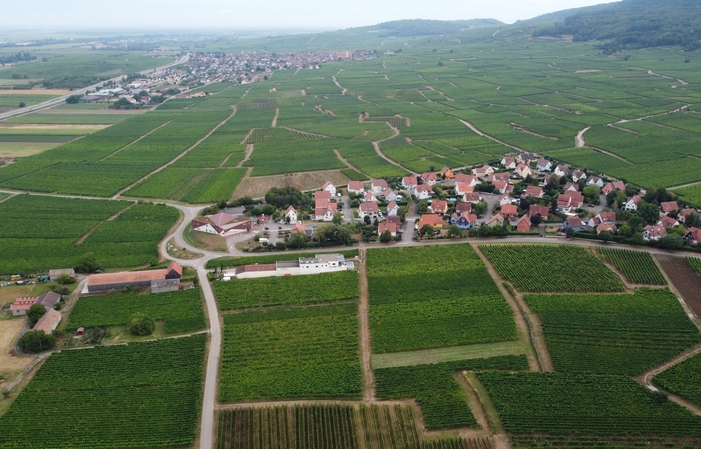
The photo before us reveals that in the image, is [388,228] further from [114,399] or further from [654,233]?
[114,399]

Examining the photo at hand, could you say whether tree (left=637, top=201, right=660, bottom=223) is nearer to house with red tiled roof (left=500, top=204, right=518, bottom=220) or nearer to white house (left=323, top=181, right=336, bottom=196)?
house with red tiled roof (left=500, top=204, right=518, bottom=220)

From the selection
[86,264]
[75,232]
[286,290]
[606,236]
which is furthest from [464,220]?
[75,232]

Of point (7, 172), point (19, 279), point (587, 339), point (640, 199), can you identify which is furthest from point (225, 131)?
point (587, 339)

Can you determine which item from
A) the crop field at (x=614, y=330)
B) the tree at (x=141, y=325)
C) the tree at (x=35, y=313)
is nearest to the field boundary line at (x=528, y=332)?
the crop field at (x=614, y=330)

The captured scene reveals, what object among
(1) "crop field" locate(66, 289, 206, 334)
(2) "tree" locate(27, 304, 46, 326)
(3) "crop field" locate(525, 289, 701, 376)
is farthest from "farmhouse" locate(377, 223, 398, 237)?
(2) "tree" locate(27, 304, 46, 326)

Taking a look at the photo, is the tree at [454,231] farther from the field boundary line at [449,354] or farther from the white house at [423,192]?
the field boundary line at [449,354]

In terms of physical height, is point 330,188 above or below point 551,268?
above
